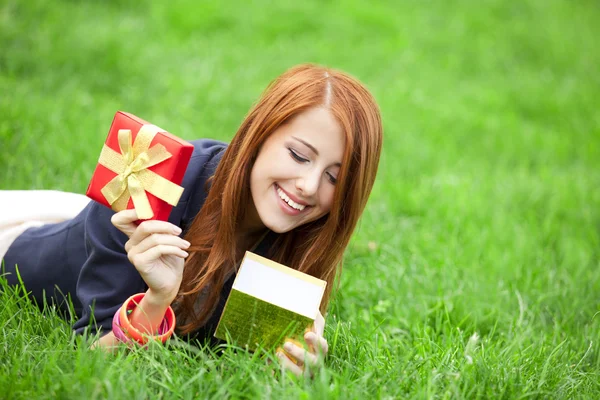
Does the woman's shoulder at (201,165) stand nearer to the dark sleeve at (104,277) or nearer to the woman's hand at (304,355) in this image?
→ the dark sleeve at (104,277)

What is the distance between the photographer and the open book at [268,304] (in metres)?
1.93

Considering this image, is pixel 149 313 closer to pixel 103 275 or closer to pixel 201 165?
pixel 103 275

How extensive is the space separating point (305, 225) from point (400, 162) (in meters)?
2.50

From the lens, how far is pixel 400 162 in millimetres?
4684

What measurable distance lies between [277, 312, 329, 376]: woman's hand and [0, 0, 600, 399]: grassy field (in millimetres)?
45

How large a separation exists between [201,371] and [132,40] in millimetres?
4067

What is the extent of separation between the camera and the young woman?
196cm

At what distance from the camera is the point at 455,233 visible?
3725 mm

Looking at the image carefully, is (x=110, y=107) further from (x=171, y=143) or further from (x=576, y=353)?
(x=576, y=353)

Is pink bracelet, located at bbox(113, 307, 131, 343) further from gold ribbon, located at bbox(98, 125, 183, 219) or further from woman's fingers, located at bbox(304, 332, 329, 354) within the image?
woman's fingers, located at bbox(304, 332, 329, 354)

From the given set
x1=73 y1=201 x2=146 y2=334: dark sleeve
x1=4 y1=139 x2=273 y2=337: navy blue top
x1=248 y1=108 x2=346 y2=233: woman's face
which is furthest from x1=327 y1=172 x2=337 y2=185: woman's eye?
x1=73 y1=201 x2=146 y2=334: dark sleeve

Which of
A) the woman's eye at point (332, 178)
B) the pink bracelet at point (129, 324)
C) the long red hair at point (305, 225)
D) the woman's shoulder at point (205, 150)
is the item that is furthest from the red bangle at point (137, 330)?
the woman's eye at point (332, 178)

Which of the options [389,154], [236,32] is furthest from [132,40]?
[389,154]

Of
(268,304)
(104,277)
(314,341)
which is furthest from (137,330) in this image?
(314,341)
